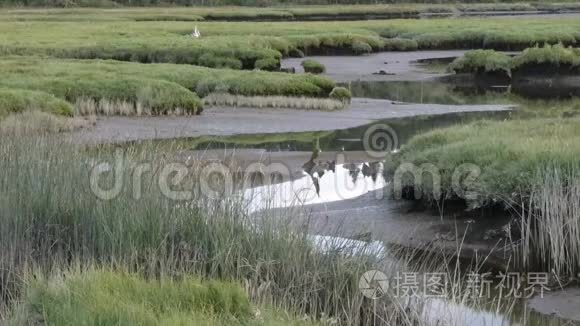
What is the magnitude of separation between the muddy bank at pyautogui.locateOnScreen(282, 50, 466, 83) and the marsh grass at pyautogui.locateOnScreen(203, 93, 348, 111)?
1144 centimetres

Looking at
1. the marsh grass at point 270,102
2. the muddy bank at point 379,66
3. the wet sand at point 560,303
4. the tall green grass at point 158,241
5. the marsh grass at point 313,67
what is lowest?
the muddy bank at point 379,66

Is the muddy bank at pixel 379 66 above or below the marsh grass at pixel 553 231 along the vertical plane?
below

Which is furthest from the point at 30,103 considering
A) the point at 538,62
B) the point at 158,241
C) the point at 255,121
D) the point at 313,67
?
the point at 538,62

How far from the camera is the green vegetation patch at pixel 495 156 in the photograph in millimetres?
13609

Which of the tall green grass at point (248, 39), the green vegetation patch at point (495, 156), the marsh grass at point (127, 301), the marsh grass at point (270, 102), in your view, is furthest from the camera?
the tall green grass at point (248, 39)

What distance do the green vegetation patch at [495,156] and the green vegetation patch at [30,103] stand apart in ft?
37.8

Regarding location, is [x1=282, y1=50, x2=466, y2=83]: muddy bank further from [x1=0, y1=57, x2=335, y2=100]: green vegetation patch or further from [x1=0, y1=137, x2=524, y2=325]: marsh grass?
[x1=0, y1=137, x2=524, y2=325]: marsh grass

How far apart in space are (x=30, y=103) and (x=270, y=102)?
29.6 feet

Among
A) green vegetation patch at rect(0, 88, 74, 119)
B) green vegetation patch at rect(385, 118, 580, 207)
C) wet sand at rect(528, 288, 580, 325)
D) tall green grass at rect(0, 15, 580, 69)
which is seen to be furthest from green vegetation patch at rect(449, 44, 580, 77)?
wet sand at rect(528, 288, 580, 325)

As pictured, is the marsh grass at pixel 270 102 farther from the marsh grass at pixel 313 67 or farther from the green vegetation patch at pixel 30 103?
the marsh grass at pixel 313 67

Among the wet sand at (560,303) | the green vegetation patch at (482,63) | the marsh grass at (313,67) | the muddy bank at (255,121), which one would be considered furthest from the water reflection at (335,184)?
the marsh grass at (313,67)

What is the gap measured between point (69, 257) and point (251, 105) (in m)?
21.4

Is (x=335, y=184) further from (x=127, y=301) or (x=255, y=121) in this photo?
(x=127, y=301)

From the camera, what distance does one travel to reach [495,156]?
48.9 feet
